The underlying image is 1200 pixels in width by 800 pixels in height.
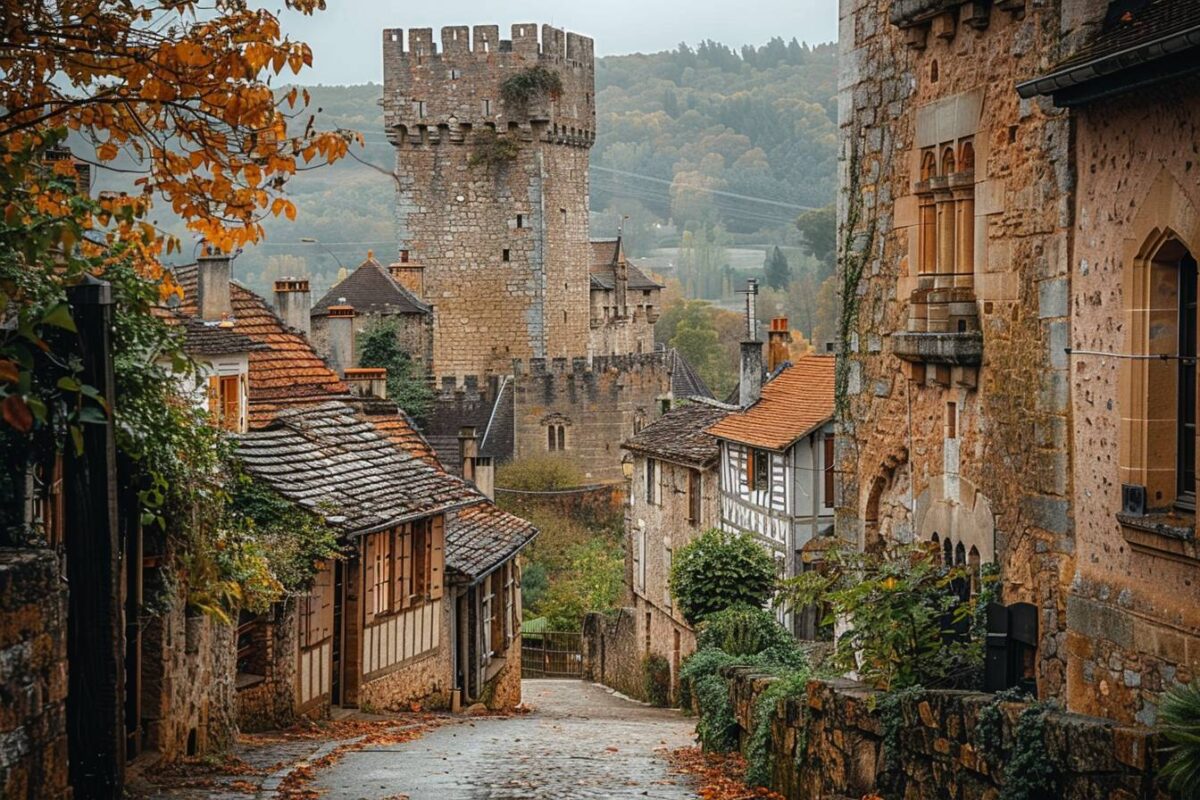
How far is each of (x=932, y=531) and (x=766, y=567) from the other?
1441 cm

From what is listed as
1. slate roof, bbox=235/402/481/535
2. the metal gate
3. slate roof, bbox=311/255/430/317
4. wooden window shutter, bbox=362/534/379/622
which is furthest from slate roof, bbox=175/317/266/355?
slate roof, bbox=311/255/430/317

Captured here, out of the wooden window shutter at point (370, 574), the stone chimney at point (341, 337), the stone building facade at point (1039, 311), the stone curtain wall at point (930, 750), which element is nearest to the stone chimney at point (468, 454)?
the stone chimney at point (341, 337)

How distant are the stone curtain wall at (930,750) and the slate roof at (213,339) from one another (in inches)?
404

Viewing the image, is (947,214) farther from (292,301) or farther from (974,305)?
(292,301)

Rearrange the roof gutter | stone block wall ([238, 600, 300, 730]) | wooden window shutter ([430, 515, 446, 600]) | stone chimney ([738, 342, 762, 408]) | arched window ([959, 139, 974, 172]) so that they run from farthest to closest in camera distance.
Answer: stone chimney ([738, 342, 762, 408]) < wooden window shutter ([430, 515, 446, 600]) < stone block wall ([238, 600, 300, 730]) < arched window ([959, 139, 974, 172]) < the roof gutter

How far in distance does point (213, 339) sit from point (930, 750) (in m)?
13.4

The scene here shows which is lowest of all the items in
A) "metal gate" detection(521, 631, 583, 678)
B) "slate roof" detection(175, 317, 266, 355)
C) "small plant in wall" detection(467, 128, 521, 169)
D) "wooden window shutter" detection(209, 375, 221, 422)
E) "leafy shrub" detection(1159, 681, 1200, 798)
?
"metal gate" detection(521, 631, 583, 678)

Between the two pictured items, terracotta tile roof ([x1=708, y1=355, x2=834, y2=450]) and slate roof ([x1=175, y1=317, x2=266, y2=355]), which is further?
terracotta tile roof ([x1=708, y1=355, x2=834, y2=450])

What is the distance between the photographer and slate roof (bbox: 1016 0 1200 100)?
8102 mm

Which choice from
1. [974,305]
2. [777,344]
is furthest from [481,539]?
[974,305]

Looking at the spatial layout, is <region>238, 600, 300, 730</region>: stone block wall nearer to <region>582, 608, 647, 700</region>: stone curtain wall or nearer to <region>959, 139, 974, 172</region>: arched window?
<region>959, 139, 974, 172</region>: arched window

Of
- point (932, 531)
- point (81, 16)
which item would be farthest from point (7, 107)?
point (932, 531)

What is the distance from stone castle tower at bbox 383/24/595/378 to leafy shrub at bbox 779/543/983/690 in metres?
59.5

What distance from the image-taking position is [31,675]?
25.6 feet
